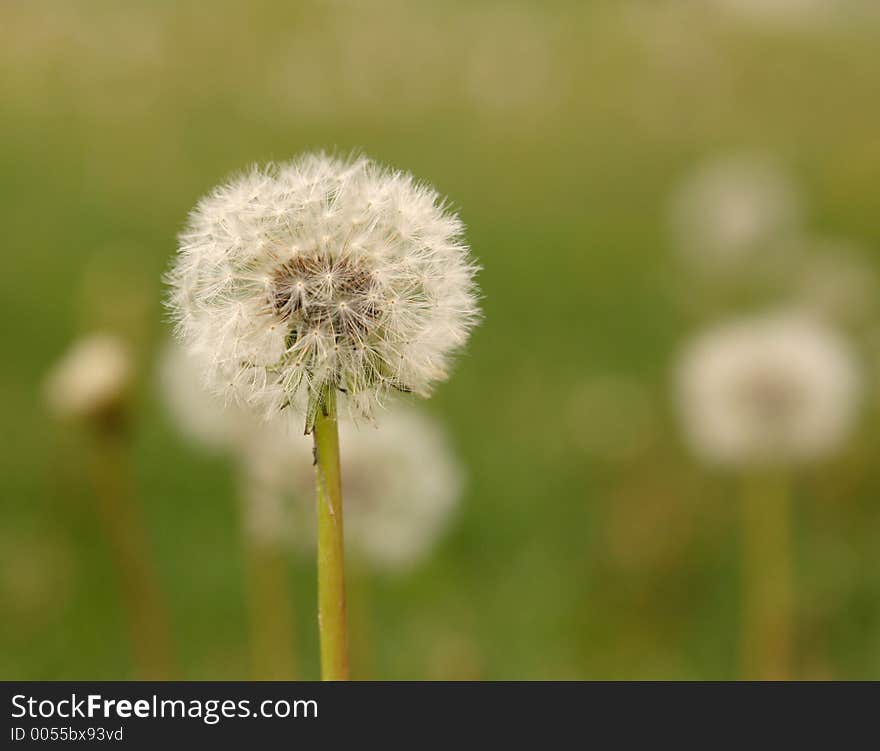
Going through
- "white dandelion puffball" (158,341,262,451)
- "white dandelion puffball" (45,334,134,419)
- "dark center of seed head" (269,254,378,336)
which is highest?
"white dandelion puffball" (158,341,262,451)

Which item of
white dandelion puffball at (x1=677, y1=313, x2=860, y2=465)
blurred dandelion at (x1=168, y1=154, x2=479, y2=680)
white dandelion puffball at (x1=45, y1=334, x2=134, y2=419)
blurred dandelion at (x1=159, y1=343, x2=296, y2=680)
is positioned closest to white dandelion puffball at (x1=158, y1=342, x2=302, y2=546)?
blurred dandelion at (x1=159, y1=343, x2=296, y2=680)

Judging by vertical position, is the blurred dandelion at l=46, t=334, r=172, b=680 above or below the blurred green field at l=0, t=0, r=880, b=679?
below

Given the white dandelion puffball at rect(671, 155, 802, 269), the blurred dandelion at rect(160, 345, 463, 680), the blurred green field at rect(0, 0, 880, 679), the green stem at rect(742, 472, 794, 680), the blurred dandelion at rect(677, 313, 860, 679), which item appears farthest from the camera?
the white dandelion puffball at rect(671, 155, 802, 269)

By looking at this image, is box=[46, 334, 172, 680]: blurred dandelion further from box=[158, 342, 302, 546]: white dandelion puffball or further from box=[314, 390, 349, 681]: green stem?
box=[314, 390, 349, 681]: green stem

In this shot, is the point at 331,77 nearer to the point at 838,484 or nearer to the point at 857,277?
the point at 857,277

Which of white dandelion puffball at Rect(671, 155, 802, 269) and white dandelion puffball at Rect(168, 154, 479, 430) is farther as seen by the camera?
white dandelion puffball at Rect(671, 155, 802, 269)

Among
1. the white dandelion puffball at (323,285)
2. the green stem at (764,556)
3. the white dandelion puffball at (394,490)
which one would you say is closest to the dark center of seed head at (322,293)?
the white dandelion puffball at (323,285)

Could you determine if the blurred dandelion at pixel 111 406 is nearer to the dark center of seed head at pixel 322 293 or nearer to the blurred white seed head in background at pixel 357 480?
the blurred white seed head in background at pixel 357 480
